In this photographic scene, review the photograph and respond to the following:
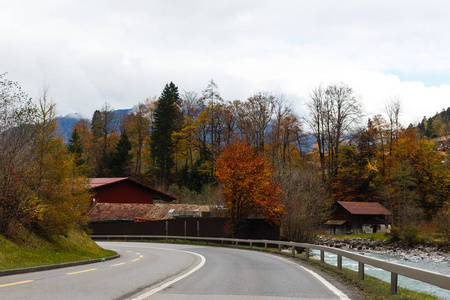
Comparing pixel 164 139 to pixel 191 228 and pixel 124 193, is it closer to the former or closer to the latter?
pixel 124 193

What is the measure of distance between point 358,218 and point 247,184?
123 feet

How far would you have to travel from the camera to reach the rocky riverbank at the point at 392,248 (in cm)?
4428

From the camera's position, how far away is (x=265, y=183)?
3553 centimetres

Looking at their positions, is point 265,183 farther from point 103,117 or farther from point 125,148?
point 103,117

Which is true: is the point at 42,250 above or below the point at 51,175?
below

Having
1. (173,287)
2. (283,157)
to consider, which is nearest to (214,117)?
(283,157)

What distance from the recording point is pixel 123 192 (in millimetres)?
62656

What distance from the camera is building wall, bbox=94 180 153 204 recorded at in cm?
6062

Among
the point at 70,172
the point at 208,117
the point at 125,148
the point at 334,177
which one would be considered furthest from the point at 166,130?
the point at 70,172

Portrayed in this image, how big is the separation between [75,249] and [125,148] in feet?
193

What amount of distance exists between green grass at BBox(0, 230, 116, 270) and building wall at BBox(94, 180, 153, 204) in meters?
37.7

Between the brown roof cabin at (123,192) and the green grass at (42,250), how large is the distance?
37.0 metres

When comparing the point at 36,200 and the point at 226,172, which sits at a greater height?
the point at 226,172

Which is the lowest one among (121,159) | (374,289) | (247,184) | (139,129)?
(374,289)
